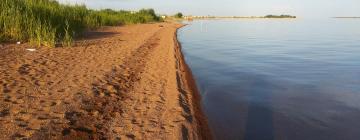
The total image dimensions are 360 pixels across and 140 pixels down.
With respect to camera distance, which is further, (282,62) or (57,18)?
(57,18)

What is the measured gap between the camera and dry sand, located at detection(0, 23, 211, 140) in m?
5.00

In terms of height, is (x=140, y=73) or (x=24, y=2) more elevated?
(x=24, y=2)

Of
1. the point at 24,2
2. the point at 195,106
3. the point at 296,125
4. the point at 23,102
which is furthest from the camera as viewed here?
the point at 24,2

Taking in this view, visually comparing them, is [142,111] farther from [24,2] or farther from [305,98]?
[24,2]

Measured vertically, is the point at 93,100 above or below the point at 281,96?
above

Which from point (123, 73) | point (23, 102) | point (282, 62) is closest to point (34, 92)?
point (23, 102)

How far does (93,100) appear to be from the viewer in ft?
21.1

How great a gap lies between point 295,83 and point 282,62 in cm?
385

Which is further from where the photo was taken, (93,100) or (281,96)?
(281,96)

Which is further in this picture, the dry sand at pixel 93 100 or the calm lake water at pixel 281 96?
the calm lake water at pixel 281 96

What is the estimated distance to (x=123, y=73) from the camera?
9047 mm

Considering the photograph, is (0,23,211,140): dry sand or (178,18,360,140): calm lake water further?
(178,18,360,140): calm lake water

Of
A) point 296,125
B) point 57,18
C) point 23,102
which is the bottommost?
point 296,125

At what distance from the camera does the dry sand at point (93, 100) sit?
16.4ft
